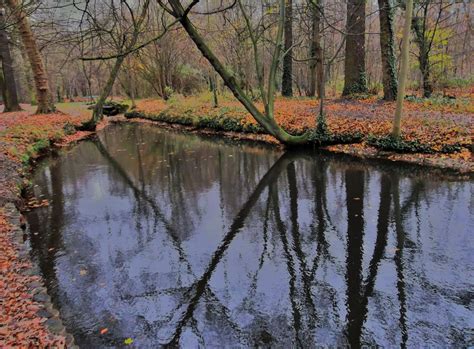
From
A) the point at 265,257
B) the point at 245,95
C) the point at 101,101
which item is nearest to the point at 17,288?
the point at 265,257

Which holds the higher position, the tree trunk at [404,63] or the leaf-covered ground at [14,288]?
the tree trunk at [404,63]

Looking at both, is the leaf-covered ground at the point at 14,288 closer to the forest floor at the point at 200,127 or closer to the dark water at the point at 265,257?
the forest floor at the point at 200,127

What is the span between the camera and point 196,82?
1425 inches

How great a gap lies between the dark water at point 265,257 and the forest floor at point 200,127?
495 mm

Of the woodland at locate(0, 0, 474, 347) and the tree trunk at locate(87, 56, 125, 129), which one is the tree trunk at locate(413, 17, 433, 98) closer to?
the woodland at locate(0, 0, 474, 347)

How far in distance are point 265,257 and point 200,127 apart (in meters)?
14.3

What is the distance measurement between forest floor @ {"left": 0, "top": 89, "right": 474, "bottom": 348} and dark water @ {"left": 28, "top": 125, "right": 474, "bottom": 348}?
0.49 metres

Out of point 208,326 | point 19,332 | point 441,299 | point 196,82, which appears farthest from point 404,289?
point 196,82

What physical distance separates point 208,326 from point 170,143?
12.5 metres

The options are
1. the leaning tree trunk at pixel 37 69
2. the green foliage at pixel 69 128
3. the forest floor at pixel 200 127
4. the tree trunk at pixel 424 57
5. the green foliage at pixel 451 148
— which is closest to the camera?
the forest floor at pixel 200 127

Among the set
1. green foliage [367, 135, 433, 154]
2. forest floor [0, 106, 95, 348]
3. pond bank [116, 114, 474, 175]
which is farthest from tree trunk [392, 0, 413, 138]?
forest floor [0, 106, 95, 348]

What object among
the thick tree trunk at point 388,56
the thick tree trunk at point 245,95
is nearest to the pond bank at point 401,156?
the thick tree trunk at point 245,95

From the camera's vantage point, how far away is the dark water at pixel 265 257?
3.98m

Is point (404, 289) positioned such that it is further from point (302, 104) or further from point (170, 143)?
point (302, 104)
